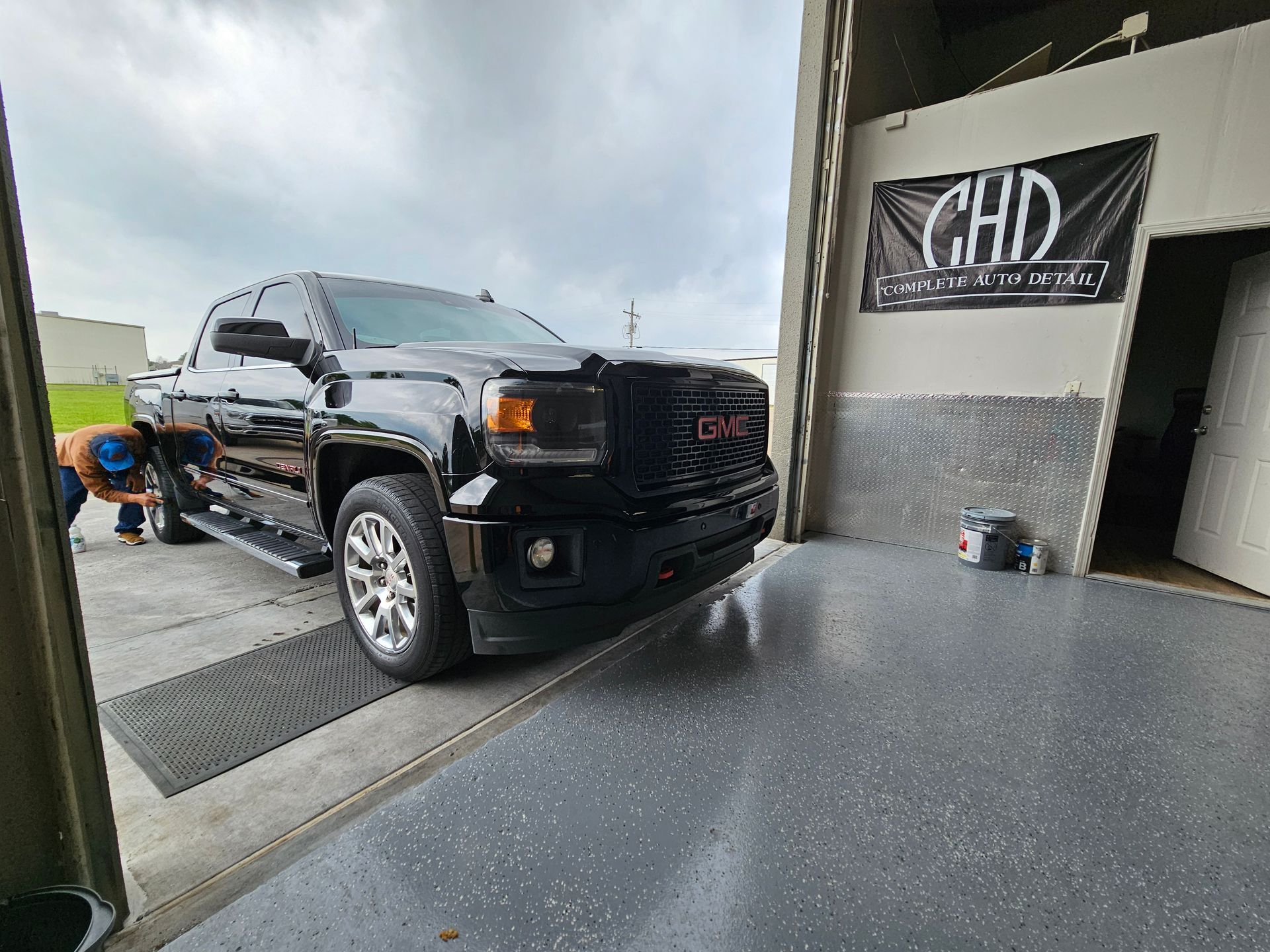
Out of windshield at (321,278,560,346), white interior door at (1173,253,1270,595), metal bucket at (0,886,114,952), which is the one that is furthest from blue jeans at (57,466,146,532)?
white interior door at (1173,253,1270,595)

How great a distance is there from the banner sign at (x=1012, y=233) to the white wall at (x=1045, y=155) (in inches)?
2.7

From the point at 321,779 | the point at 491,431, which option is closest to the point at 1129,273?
the point at 491,431

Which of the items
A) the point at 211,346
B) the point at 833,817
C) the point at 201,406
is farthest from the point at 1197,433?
the point at 201,406

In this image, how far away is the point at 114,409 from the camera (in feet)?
16.4

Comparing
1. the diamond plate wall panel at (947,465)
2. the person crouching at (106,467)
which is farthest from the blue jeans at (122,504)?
the diamond plate wall panel at (947,465)

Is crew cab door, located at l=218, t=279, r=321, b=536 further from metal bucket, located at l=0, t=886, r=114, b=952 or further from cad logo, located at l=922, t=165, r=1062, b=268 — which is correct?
cad logo, located at l=922, t=165, r=1062, b=268

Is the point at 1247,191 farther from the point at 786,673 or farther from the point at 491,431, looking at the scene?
the point at 491,431

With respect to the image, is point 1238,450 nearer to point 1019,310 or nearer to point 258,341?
point 1019,310

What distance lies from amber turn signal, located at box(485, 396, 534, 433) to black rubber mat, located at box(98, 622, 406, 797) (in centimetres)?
114

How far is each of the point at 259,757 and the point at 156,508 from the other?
3555 mm

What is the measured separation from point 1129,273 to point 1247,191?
0.59 m

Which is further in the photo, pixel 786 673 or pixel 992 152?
pixel 992 152

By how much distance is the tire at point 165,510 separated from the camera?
3.88 meters

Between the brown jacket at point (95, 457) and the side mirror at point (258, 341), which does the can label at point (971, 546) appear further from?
the brown jacket at point (95, 457)
